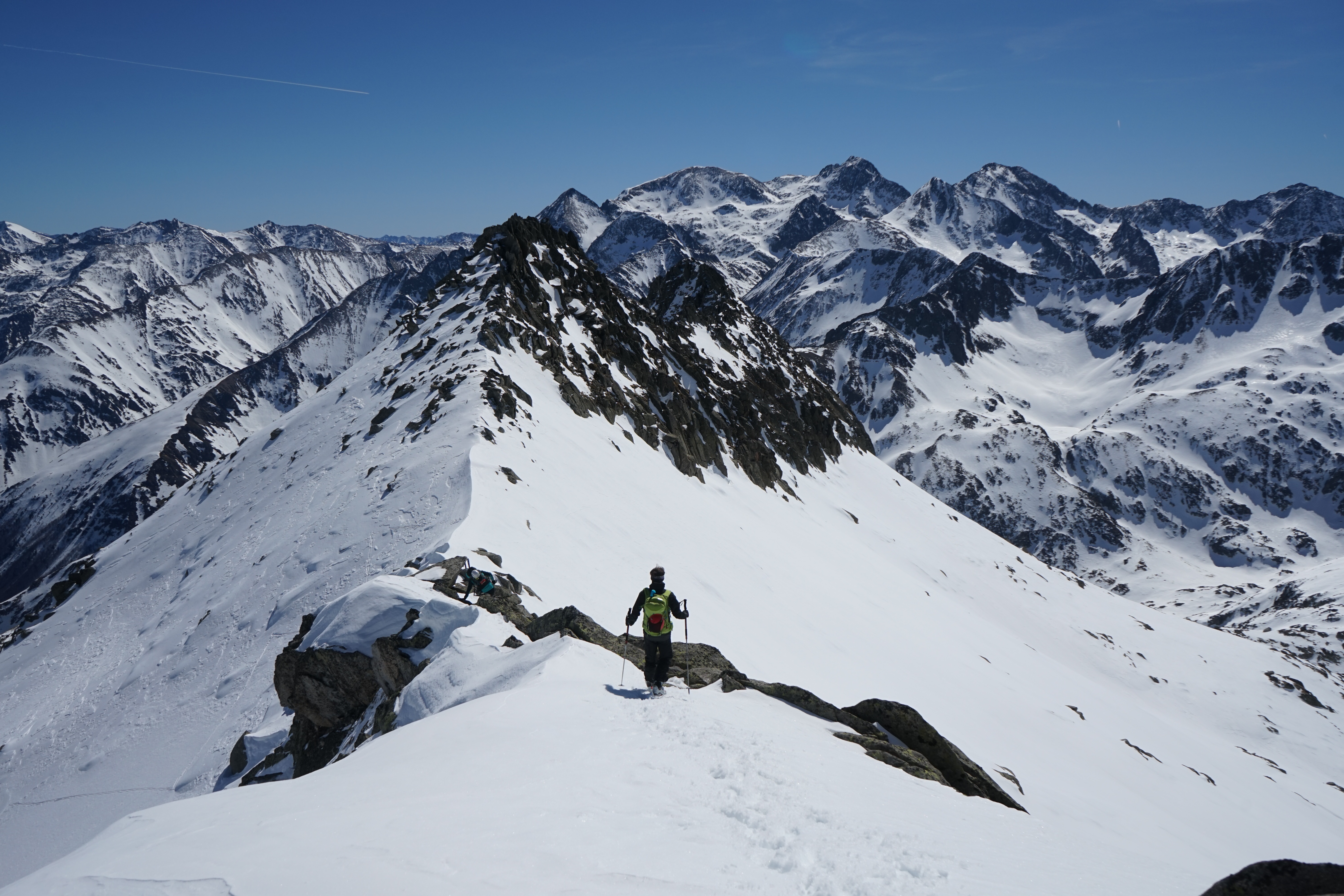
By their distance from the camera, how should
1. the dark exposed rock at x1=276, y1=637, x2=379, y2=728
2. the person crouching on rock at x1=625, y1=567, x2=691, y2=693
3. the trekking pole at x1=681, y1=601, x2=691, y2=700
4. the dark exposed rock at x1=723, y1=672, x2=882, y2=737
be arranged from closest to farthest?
the person crouching on rock at x1=625, y1=567, x2=691, y2=693 → the trekking pole at x1=681, y1=601, x2=691, y2=700 → the dark exposed rock at x1=723, y1=672, x2=882, y2=737 → the dark exposed rock at x1=276, y1=637, x2=379, y2=728

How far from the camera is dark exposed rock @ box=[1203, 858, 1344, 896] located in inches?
287

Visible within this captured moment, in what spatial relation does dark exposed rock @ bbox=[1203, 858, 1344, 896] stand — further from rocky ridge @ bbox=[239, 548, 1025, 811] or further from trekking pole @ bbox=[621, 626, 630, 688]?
trekking pole @ bbox=[621, 626, 630, 688]

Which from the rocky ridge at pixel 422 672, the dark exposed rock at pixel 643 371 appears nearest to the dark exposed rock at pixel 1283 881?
the rocky ridge at pixel 422 672

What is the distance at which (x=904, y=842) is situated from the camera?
8.90 m

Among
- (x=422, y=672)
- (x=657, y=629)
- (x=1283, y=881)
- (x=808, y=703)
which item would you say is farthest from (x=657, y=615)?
(x=1283, y=881)

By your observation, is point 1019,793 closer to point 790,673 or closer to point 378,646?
point 790,673

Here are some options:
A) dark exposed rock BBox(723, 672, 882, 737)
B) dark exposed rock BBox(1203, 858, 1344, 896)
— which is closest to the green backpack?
dark exposed rock BBox(723, 672, 882, 737)

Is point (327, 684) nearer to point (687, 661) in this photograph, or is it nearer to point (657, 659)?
point (657, 659)

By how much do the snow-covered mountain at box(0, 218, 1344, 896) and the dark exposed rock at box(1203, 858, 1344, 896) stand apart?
5.70ft

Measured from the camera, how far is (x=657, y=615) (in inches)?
546

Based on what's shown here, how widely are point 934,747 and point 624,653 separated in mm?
6866

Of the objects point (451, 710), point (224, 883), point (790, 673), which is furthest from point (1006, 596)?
point (224, 883)

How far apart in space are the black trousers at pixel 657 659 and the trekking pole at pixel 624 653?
500mm

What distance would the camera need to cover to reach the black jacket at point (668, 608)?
46.2ft
